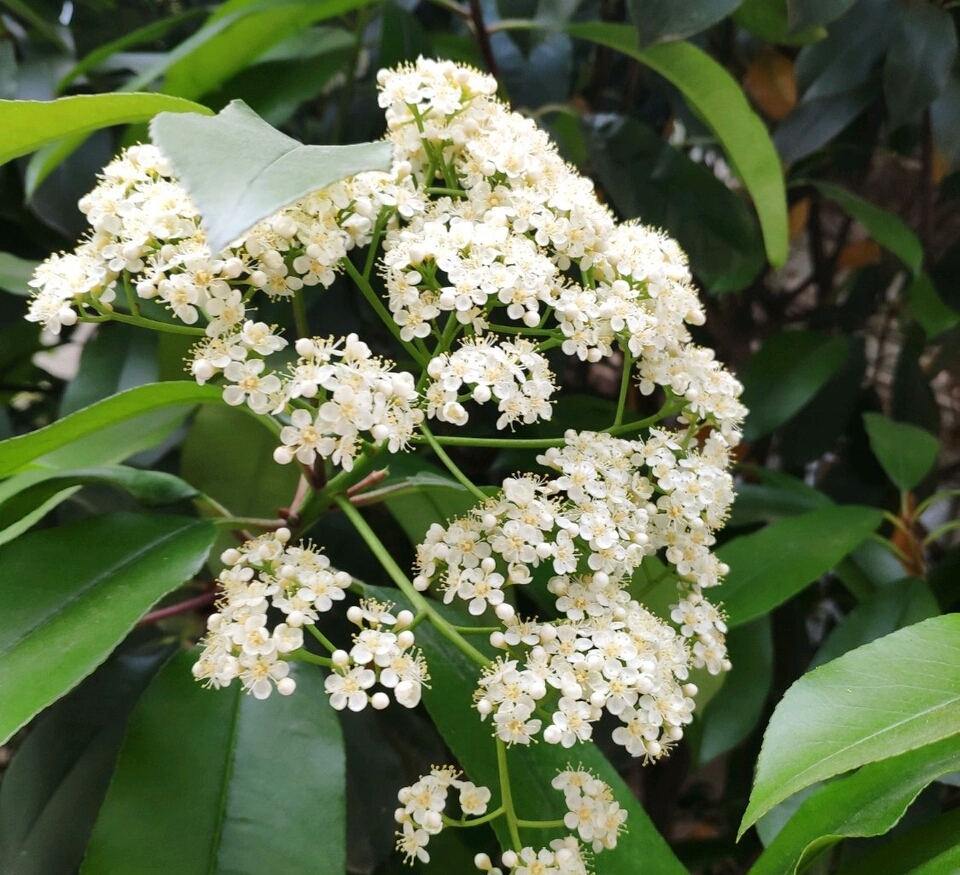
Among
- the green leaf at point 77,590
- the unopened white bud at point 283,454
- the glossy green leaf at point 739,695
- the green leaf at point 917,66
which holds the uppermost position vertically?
the green leaf at point 917,66

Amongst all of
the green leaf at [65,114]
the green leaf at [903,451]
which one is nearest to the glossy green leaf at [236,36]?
the green leaf at [65,114]

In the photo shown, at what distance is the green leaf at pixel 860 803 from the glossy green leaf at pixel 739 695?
0.78ft

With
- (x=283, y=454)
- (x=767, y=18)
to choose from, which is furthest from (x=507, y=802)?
(x=767, y=18)

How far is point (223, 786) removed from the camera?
57 centimetres

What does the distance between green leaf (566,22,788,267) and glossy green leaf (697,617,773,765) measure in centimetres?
42

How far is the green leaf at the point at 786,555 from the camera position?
2.55 feet

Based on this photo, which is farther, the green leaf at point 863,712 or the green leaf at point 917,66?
the green leaf at point 917,66

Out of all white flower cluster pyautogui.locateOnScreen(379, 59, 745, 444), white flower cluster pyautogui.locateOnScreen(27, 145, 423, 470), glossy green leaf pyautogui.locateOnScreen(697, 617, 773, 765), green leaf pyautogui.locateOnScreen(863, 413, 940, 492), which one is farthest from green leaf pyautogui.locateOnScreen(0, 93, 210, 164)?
green leaf pyautogui.locateOnScreen(863, 413, 940, 492)

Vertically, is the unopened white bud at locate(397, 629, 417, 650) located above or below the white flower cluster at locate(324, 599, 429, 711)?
above

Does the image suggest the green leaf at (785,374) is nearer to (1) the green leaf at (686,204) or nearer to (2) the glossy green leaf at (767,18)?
(1) the green leaf at (686,204)

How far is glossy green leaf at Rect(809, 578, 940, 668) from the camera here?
0.85 m

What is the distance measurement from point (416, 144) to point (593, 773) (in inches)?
20.2

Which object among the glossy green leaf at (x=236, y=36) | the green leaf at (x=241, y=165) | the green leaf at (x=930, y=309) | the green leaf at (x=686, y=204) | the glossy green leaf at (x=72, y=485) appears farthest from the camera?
the green leaf at (x=930, y=309)

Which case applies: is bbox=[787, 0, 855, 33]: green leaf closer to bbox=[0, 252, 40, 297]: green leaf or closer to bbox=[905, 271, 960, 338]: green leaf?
bbox=[905, 271, 960, 338]: green leaf
